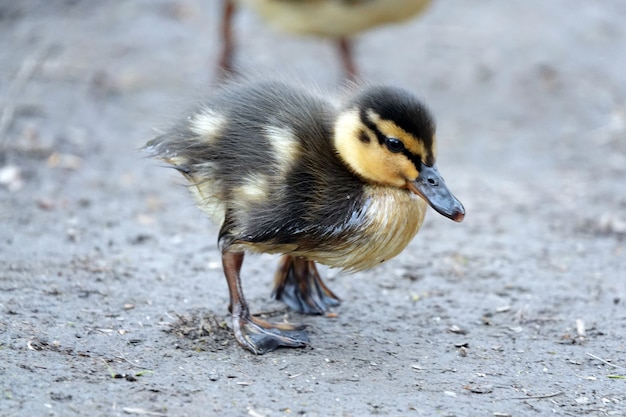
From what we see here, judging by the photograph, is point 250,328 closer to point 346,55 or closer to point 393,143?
point 393,143

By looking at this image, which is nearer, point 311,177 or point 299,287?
point 311,177

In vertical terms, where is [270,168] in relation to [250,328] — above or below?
above

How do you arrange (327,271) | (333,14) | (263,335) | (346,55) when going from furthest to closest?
(346,55), (333,14), (327,271), (263,335)

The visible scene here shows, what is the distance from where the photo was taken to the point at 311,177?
357cm

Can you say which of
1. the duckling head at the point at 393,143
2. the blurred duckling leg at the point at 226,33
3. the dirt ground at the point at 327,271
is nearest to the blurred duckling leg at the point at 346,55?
the dirt ground at the point at 327,271

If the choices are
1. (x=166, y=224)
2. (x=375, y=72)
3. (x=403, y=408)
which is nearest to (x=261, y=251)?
(x=403, y=408)

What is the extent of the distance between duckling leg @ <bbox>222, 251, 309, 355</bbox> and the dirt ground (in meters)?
0.07

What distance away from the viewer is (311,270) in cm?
426

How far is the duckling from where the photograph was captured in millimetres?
3512

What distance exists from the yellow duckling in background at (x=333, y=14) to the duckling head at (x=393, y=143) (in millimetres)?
3566

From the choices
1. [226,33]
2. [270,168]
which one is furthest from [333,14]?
[270,168]

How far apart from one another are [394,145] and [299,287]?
3.36ft

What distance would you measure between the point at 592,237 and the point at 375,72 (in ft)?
11.5

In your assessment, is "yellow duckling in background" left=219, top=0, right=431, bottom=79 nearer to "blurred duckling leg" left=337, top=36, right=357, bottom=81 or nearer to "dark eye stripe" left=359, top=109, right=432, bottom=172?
"blurred duckling leg" left=337, top=36, right=357, bottom=81
